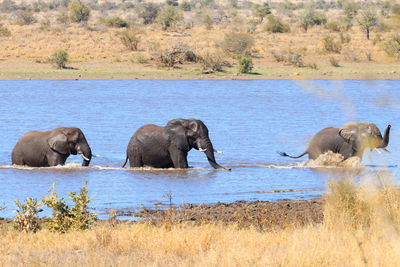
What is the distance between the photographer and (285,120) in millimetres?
26047

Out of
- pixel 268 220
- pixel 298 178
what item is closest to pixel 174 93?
pixel 298 178

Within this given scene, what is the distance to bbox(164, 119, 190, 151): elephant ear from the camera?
54.6 feet

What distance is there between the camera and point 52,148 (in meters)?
16.7

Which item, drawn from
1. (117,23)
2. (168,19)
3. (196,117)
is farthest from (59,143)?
(117,23)

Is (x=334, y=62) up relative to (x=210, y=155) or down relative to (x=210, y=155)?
down

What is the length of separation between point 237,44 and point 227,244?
123 ft

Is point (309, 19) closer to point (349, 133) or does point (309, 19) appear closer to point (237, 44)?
point (237, 44)

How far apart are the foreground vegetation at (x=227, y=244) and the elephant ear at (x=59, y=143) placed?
7519 millimetres

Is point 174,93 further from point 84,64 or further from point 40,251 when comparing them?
point 40,251

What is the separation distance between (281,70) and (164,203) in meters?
29.2

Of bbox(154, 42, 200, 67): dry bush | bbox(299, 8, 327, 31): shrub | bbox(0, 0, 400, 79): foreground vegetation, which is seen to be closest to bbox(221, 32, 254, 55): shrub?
bbox(0, 0, 400, 79): foreground vegetation

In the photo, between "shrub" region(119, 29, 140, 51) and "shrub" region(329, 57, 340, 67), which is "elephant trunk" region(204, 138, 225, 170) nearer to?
"shrub" region(329, 57, 340, 67)

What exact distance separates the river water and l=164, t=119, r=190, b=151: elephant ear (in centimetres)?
60

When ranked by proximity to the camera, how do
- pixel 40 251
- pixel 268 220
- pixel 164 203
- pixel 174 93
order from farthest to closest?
1. pixel 174 93
2. pixel 164 203
3. pixel 268 220
4. pixel 40 251
